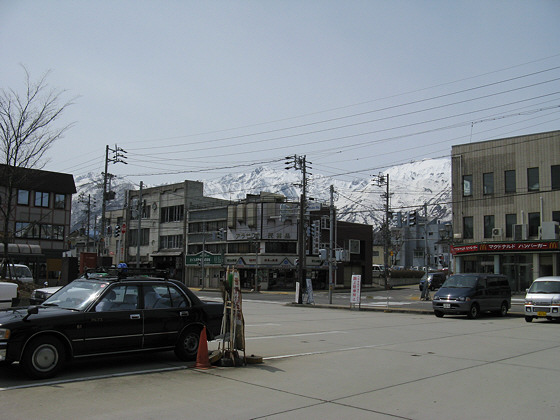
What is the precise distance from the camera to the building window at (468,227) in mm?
43094

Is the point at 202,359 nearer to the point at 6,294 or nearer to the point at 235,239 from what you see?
the point at 6,294

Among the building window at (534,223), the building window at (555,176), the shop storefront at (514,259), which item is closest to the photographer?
the building window at (555,176)

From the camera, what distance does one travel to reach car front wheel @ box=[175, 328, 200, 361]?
10164 millimetres

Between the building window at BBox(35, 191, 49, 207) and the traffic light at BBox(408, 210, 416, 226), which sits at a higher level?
the building window at BBox(35, 191, 49, 207)

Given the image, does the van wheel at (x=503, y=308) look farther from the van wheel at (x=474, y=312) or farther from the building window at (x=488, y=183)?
the building window at (x=488, y=183)

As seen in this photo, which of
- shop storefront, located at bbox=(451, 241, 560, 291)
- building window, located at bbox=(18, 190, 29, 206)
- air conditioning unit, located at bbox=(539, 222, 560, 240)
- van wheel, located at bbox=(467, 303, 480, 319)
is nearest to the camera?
van wheel, located at bbox=(467, 303, 480, 319)

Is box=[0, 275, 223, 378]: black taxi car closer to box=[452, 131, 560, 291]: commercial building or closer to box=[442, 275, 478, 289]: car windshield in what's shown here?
box=[442, 275, 478, 289]: car windshield

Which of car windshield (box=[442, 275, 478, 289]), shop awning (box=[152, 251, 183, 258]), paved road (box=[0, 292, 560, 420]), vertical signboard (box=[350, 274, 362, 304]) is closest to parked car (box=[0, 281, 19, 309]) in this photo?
paved road (box=[0, 292, 560, 420])

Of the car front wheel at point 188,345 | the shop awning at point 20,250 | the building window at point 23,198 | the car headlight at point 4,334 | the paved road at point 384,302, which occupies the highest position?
the building window at point 23,198

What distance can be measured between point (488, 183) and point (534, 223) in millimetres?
4726

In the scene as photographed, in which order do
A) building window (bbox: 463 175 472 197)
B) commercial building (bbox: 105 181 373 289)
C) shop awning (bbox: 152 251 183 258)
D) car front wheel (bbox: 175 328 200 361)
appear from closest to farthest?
car front wheel (bbox: 175 328 200 361) < building window (bbox: 463 175 472 197) < commercial building (bbox: 105 181 373 289) < shop awning (bbox: 152 251 183 258)

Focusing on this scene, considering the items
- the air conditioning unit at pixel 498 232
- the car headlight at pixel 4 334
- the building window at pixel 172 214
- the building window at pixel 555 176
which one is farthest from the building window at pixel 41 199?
the car headlight at pixel 4 334

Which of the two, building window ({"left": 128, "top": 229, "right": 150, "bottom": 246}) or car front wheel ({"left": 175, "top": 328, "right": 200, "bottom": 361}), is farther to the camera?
building window ({"left": 128, "top": 229, "right": 150, "bottom": 246})

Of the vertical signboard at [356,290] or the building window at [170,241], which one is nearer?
the vertical signboard at [356,290]
